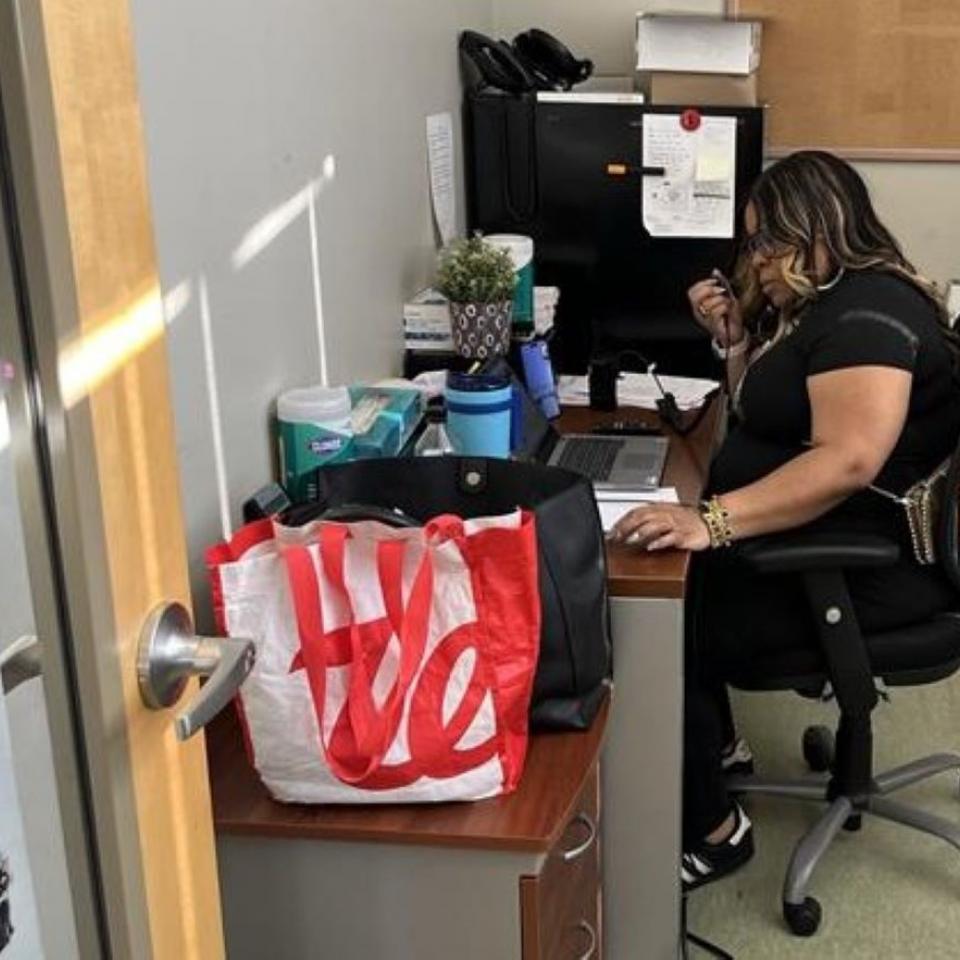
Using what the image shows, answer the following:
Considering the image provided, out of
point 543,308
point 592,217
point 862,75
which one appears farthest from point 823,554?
point 862,75

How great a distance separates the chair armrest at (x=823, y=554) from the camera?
2.17 meters

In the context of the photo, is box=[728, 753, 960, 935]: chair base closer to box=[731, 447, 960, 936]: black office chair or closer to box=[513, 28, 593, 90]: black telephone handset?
box=[731, 447, 960, 936]: black office chair

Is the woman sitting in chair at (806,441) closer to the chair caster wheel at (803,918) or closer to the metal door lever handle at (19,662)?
the chair caster wheel at (803,918)

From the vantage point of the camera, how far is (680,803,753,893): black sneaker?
2.43m

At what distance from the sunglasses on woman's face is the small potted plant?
49cm

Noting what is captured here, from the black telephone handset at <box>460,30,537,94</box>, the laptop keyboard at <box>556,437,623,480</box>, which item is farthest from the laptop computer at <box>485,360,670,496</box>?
the black telephone handset at <box>460,30,537,94</box>

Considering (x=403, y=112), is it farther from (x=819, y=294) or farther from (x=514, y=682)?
(x=514, y=682)

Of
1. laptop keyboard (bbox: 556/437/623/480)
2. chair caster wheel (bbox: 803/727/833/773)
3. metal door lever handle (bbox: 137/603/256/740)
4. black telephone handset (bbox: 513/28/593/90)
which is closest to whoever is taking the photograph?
metal door lever handle (bbox: 137/603/256/740)

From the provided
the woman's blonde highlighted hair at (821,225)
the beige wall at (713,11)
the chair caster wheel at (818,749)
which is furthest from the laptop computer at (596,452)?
the beige wall at (713,11)

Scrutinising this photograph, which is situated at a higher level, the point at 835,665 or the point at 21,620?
the point at 21,620

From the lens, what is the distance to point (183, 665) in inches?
40.2

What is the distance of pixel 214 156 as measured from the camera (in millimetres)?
1812

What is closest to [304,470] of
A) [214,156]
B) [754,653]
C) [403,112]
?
[214,156]

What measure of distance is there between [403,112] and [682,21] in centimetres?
93
